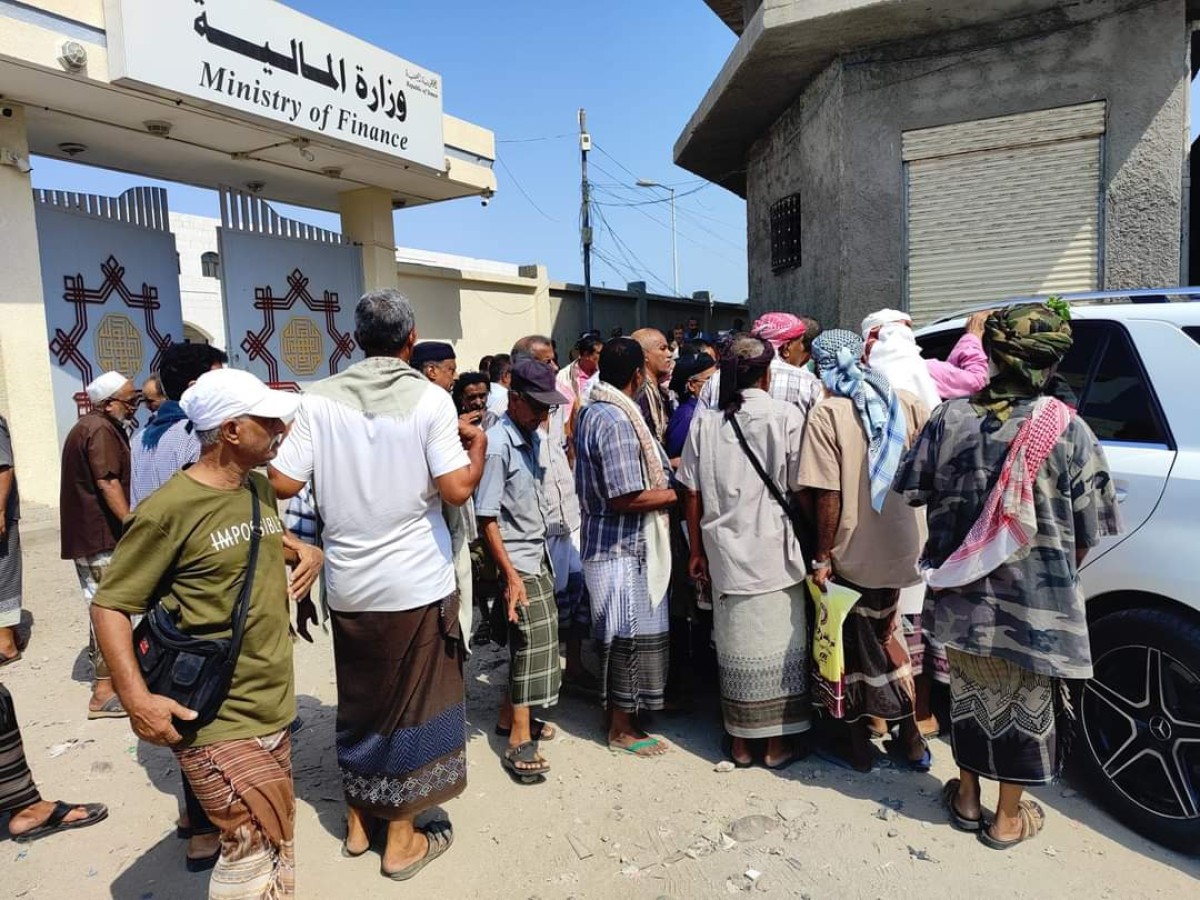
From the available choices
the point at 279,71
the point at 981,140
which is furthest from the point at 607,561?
the point at 279,71

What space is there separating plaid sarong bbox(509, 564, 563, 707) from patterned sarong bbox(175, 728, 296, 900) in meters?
1.42

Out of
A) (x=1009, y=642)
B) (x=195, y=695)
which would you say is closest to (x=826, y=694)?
(x=1009, y=642)

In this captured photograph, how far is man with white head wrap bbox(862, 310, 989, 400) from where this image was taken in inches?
137

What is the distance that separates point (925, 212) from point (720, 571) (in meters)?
5.15

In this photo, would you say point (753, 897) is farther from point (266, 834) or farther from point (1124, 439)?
point (1124, 439)

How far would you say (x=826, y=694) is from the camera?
317 cm

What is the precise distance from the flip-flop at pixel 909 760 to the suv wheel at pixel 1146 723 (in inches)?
21.7

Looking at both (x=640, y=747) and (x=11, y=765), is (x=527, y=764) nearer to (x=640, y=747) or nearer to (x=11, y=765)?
(x=640, y=747)

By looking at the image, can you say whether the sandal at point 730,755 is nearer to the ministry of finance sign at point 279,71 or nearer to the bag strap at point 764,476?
the bag strap at point 764,476

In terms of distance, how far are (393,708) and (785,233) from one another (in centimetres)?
741

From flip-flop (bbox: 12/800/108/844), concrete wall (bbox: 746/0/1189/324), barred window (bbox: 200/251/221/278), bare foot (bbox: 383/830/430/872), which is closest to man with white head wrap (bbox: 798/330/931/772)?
bare foot (bbox: 383/830/430/872)

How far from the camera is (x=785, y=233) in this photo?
8797mm

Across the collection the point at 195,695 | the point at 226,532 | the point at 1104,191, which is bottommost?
the point at 195,695

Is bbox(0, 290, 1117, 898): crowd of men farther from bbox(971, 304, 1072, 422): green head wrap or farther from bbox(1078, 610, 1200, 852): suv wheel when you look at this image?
bbox(1078, 610, 1200, 852): suv wheel
